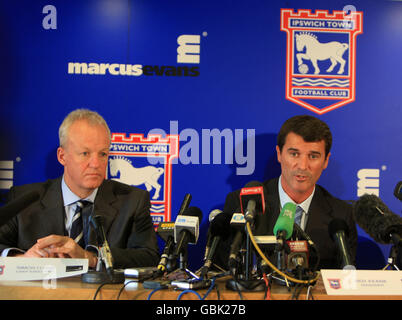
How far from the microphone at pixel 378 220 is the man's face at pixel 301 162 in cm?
59

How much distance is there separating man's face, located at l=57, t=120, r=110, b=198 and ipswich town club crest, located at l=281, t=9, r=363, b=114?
4.84 feet

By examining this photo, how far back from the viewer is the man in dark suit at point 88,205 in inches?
99.1

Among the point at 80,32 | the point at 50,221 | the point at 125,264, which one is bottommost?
the point at 125,264

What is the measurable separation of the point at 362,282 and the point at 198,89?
6.73 feet

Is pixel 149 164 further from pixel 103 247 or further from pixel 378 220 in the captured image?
pixel 378 220

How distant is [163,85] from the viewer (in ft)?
10.6

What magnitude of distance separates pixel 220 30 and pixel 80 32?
1.04m

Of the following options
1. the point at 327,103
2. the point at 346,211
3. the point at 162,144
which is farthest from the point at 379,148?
the point at 162,144

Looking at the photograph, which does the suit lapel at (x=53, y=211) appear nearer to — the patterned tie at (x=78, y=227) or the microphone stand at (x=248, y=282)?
the patterned tie at (x=78, y=227)

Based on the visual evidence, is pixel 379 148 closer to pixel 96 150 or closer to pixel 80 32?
pixel 96 150

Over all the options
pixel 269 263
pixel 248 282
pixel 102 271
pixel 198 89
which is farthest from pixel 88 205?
pixel 269 263

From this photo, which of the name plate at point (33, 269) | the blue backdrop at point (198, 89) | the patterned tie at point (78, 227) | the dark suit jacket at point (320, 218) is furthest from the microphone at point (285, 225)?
the blue backdrop at point (198, 89)

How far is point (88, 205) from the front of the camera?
2615 millimetres

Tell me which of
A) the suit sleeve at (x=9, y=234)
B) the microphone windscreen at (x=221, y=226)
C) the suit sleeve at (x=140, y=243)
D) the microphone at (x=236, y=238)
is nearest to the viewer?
the microphone at (x=236, y=238)
